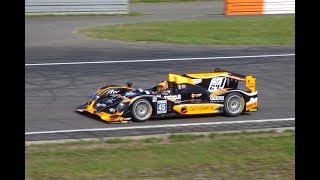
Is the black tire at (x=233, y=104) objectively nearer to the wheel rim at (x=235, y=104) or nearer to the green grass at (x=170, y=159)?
the wheel rim at (x=235, y=104)

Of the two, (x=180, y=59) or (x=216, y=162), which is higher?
(x=180, y=59)

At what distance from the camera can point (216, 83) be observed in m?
12.9

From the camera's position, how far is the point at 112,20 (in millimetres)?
29219

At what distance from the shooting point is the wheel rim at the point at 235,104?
12875 mm

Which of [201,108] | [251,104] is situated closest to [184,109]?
[201,108]

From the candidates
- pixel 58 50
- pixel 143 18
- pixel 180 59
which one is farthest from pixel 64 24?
pixel 180 59

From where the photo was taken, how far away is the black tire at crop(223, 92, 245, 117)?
12812 mm

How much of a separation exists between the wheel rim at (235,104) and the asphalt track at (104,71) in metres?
0.18

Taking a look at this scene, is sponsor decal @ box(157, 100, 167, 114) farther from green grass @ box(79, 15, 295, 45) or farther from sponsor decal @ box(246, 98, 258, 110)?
green grass @ box(79, 15, 295, 45)

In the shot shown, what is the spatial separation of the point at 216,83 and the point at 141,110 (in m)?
1.62

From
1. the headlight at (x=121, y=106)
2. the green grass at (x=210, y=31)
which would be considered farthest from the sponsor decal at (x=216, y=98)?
the green grass at (x=210, y=31)

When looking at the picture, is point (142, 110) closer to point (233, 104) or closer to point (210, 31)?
point (233, 104)

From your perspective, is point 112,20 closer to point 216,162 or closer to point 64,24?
point 64,24
